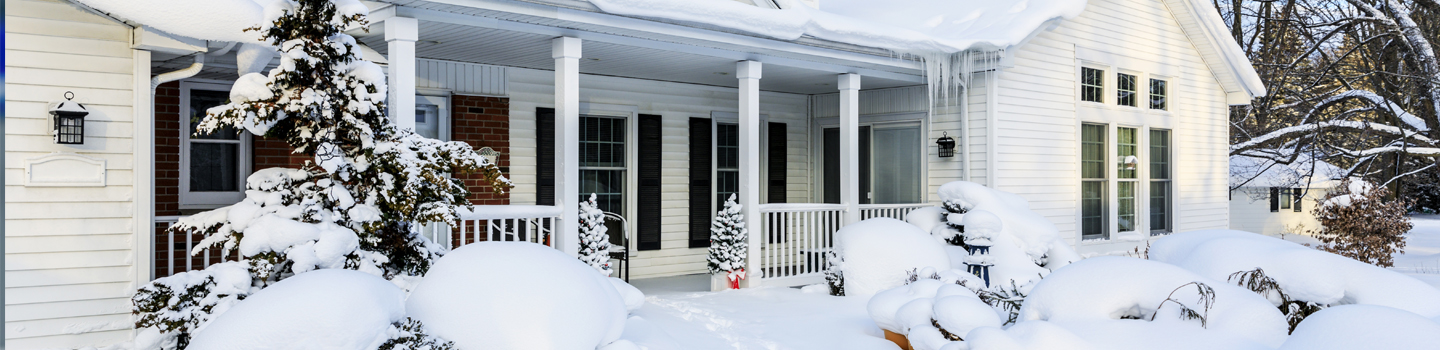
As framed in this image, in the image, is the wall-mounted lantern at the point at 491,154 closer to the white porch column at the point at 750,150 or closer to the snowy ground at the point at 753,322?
the snowy ground at the point at 753,322

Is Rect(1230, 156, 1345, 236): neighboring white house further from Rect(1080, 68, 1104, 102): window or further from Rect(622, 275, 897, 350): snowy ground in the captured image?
Rect(622, 275, 897, 350): snowy ground

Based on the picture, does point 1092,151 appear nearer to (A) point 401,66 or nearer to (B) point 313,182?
(A) point 401,66

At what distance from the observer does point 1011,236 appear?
850 centimetres

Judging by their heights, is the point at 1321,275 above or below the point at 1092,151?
below

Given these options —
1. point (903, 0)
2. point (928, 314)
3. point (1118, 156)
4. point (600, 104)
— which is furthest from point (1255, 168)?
point (928, 314)

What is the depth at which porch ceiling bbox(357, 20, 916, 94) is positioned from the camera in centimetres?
664

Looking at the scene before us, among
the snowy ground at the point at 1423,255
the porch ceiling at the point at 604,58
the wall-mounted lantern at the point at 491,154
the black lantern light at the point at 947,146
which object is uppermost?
the porch ceiling at the point at 604,58

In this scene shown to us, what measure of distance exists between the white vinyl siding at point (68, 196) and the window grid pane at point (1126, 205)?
1003 cm

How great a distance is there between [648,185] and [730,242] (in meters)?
1.77

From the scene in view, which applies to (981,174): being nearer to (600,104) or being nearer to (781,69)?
(781,69)

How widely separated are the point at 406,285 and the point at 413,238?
1.23ft

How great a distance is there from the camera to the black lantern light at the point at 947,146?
32.1 feet

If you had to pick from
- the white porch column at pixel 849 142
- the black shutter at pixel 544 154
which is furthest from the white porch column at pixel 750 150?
the black shutter at pixel 544 154

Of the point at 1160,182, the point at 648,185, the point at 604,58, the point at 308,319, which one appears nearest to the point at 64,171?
the point at 308,319
